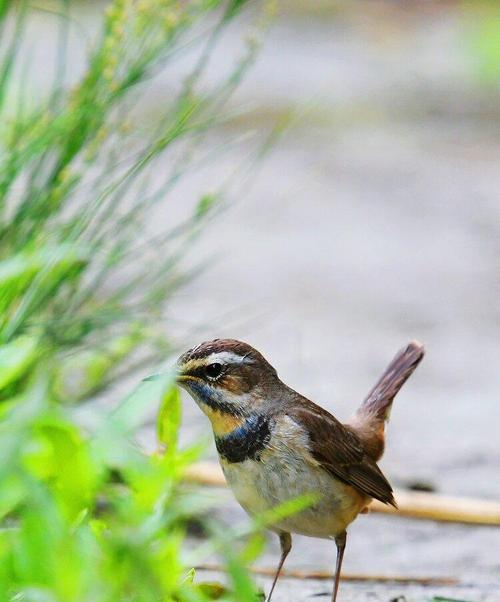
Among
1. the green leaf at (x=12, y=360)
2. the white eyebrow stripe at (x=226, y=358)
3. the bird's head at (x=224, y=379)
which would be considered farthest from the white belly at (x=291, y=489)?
the green leaf at (x=12, y=360)

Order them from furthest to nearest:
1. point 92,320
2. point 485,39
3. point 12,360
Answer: point 485,39, point 92,320, point 12,360

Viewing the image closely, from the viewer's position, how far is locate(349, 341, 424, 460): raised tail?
4.31 metres

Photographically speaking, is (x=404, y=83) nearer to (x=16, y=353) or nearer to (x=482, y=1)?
(x=482, y=1)

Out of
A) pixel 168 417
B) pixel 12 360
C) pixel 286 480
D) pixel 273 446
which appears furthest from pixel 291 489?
pixel 12 360

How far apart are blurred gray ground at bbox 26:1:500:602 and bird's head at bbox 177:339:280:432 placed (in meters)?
0.53

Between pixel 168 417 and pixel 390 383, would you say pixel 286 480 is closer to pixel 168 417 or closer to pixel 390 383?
pixel 168 417

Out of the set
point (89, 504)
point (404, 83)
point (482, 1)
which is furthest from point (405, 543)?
point (482, 1)

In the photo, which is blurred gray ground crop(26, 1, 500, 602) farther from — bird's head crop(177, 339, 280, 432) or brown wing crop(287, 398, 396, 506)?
bird's head crop(177, 339, 280, 432)

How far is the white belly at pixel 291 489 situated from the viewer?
11.5 ft

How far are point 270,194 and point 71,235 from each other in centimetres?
589

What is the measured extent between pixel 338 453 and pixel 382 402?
2.26 feet

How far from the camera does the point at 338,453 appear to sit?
3779 mm

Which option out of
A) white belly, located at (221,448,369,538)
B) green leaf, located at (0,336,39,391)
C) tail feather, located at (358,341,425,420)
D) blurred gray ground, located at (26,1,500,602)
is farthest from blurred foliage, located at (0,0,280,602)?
tail feather, located at (358,341,425,420)

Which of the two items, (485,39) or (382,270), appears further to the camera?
(485,39)
